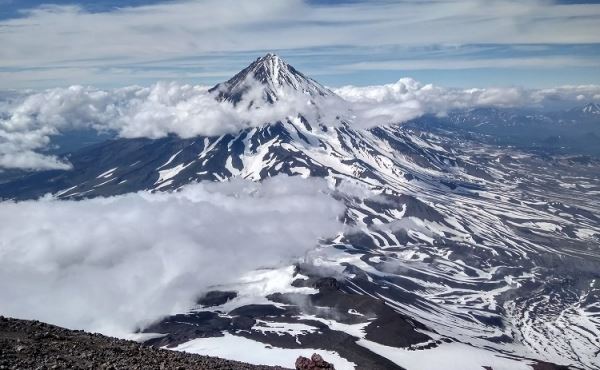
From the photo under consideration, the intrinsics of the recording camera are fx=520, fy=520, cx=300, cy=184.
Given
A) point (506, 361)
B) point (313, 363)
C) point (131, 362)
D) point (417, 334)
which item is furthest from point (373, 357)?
point (131, 362)

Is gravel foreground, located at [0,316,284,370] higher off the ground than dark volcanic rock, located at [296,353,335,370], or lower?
higher

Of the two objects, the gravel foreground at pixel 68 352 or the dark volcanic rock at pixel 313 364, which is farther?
the dark volcanic rock at pixel 313 364

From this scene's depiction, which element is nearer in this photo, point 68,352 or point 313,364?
point 68,352

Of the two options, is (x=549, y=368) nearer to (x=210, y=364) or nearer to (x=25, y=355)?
(x=210, y=364)

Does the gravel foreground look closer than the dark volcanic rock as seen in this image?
Yes

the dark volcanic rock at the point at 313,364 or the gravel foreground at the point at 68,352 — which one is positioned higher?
the gravel foreground at the point at 68,352

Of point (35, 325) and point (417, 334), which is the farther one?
point (417, 334)

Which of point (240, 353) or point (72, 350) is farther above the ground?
point (72, 350)

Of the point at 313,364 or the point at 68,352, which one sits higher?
the point at 68,352
